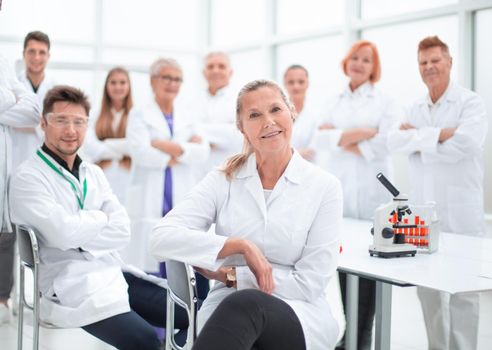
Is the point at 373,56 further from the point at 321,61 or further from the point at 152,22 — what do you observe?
the point at 152,22

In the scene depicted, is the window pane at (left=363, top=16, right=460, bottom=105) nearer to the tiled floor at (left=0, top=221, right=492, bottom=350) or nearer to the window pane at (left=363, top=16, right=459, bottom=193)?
the window pane at (left=363, top=16, right=459, bottom=193)

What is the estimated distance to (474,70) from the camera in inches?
177

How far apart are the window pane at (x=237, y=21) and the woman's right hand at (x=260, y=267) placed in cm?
489

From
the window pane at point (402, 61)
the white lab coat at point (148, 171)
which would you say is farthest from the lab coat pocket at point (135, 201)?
the window pane at point (402, 61)

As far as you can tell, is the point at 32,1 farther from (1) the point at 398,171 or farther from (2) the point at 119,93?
(1) the point at 398,171

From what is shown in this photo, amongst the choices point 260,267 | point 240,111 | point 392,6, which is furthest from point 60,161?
point 392,6

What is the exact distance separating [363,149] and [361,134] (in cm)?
9

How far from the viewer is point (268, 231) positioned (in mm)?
2020

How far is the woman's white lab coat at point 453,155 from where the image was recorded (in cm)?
332

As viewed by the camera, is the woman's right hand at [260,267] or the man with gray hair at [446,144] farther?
the man with gray hair at [446,144]

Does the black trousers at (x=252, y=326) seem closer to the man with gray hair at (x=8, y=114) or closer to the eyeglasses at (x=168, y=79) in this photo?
the man with gray hair at (x=8, y=114)

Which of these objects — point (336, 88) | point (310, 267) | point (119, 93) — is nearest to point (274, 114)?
point (310, 267)

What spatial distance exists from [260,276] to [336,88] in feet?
13.6

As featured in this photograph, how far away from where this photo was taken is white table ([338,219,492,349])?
187 cm
